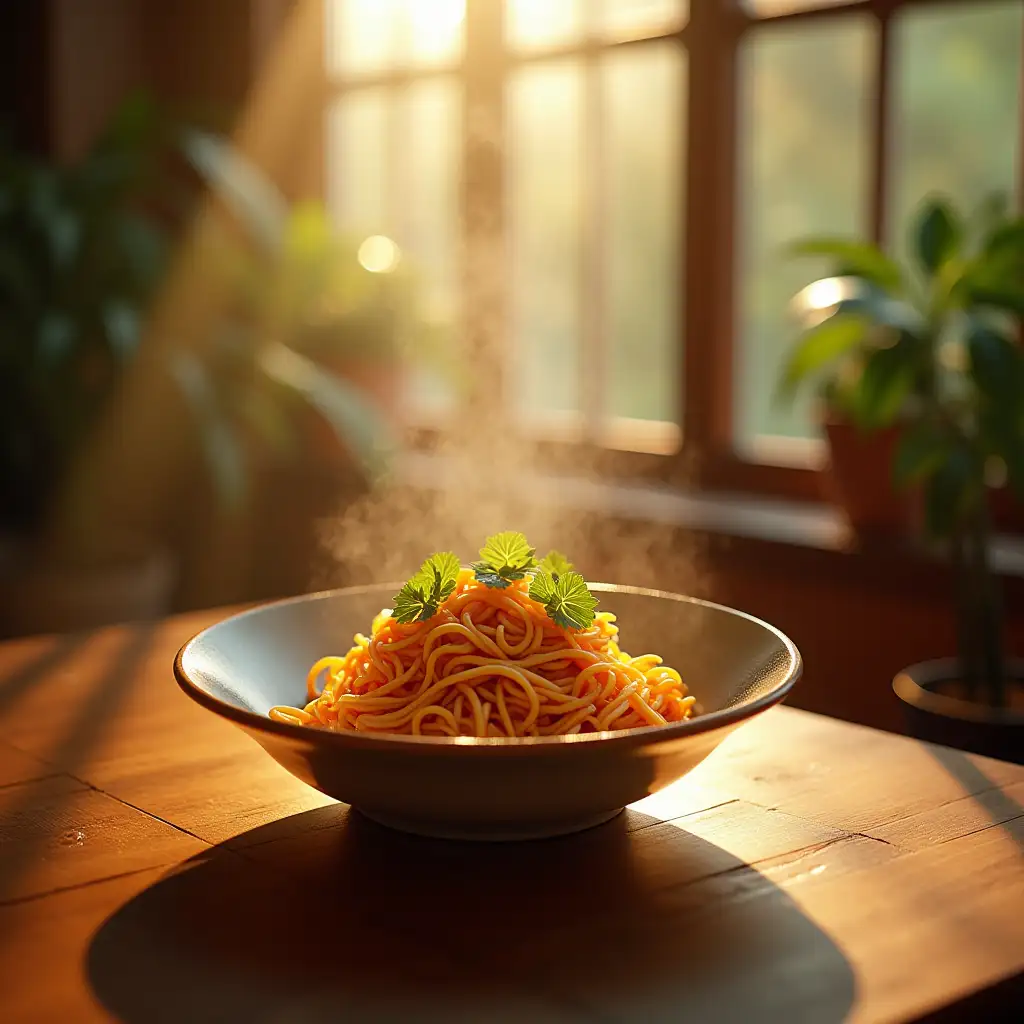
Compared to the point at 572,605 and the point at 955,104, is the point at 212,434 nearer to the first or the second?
the point at 955,104

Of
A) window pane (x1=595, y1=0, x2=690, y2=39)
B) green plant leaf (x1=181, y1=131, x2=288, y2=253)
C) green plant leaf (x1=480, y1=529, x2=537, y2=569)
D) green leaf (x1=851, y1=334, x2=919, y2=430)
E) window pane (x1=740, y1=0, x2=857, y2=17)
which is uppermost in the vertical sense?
window pane (x1=595, y1=0, x2=690, y2=39)

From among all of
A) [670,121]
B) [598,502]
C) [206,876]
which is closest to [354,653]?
[206,876]

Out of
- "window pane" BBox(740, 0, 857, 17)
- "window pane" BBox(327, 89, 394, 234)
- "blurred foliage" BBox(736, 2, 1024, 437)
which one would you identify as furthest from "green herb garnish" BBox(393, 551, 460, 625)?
"window pane" BBox(327, 89, 394, 234)

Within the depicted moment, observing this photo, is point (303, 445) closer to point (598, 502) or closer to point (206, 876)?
point (598, 502)

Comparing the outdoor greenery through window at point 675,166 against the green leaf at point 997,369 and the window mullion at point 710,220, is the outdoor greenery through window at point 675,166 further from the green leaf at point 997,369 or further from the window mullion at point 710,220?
the green leaf at point 997,369

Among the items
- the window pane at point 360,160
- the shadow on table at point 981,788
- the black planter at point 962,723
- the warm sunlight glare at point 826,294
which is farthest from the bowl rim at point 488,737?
the window pane at point 360,160

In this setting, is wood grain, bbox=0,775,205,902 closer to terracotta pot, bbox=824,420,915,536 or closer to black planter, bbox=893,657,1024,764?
black planter, bbox=893,657,1024,764
